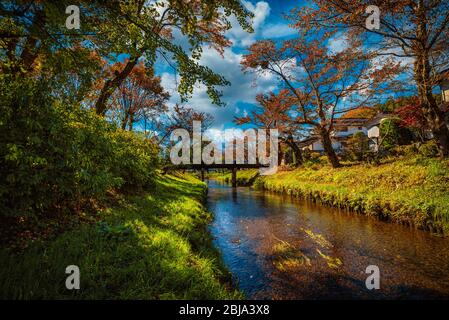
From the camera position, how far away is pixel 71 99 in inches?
199

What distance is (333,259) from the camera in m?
5.63

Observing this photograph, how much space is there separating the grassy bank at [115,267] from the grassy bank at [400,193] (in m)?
7.18

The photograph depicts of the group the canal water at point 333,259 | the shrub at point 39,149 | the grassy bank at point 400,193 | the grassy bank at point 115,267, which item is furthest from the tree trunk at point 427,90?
the shrub at point 39,149

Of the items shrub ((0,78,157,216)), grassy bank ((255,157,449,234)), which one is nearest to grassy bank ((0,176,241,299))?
shrub ((0,78,157,216))

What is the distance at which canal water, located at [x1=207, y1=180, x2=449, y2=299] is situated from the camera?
426cm

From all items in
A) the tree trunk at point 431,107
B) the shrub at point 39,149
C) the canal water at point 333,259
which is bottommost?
the canal water at point 333,259

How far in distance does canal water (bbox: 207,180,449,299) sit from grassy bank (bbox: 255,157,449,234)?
49cm

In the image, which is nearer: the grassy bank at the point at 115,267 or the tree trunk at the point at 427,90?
the grassy bank at the point at 115,267

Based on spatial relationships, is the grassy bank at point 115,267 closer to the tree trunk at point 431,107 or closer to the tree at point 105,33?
the tree at point 105,33

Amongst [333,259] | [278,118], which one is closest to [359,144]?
[278,118]

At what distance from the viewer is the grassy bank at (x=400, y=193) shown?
723 centimetres

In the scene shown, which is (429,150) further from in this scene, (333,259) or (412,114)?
(333,259)
